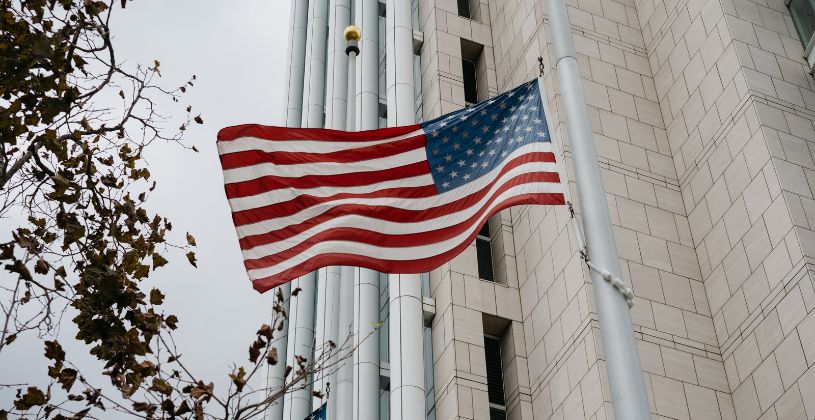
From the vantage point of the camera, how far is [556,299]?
2327 cm

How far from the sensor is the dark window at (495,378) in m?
23.7

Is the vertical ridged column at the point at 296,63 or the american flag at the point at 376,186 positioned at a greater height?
the vertical ridged column at the point at 296,63

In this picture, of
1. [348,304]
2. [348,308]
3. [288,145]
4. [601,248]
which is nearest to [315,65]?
[348,304]

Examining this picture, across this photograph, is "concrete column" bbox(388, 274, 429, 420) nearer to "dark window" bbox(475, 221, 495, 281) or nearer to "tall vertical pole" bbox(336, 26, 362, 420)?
"tall vertical pole" bbox(336, 26, 362, 420)

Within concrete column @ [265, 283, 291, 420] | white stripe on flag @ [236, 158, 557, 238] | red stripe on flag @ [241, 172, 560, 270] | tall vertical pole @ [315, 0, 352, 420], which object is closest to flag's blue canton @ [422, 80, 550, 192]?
white stripe on flag @ [236, 158, 557, 238]

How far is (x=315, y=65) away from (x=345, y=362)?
21.0 meters

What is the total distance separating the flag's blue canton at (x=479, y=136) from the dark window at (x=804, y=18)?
14.3 meters

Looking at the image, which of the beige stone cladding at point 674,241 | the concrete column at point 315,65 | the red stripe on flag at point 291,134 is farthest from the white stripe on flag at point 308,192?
the concrete column at point 315,65

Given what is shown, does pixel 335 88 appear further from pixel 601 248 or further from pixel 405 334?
pixel 601 248

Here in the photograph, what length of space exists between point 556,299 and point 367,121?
33.4 feet

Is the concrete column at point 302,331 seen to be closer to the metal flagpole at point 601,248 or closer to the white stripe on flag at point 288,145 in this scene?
the white stripe on flag at point 288,145

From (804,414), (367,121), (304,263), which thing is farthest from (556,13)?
(367,121)

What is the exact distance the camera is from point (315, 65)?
38938 millimetres

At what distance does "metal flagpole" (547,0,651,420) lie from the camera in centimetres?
907
